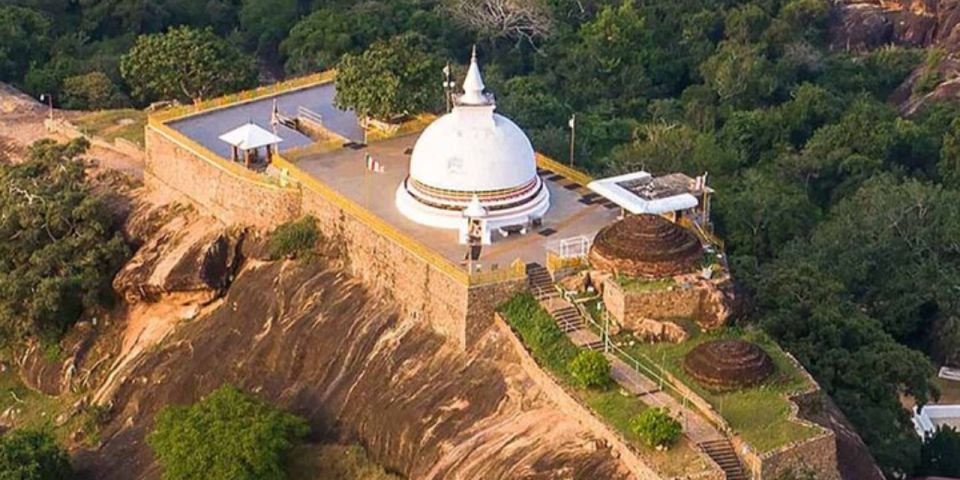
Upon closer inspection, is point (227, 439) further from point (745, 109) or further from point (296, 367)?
point (745, 109)

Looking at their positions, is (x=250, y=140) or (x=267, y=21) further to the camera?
→ (x=267, y=21)

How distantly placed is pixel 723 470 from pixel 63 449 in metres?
20.9

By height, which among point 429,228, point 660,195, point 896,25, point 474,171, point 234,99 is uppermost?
point 660,195

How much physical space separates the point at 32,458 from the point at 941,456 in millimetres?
25168

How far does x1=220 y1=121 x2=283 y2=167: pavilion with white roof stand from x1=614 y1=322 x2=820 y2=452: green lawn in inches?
636

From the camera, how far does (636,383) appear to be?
36.7 metres

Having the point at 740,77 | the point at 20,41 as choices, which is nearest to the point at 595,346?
the point at 740,77

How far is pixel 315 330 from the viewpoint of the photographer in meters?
43.2

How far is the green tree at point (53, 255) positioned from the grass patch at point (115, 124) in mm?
6145

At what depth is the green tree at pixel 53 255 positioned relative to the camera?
4959 cm

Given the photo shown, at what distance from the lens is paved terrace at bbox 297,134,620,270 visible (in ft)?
139

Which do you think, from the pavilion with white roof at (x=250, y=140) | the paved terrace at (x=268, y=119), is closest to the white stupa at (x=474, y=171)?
the pavilion with white roof at (x=250, y=140)


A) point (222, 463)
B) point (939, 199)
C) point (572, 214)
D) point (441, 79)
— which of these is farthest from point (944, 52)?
point (222, 463)

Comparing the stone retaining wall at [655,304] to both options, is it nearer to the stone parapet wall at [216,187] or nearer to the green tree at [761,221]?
the stone parapet wall at [216,187]
